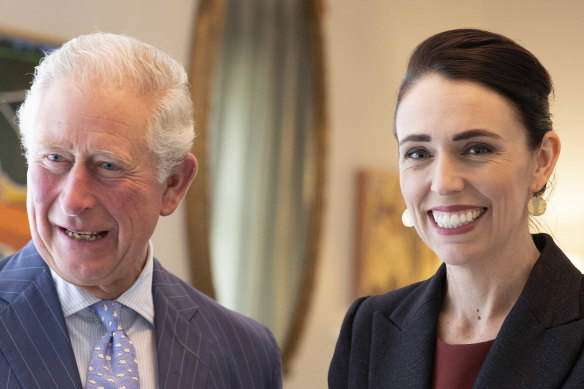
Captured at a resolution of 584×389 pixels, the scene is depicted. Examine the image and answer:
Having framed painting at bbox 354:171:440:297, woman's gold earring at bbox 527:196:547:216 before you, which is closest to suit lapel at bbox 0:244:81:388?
woman's gold earring at bbox 527:196:547:216

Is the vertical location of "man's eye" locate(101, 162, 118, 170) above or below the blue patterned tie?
above

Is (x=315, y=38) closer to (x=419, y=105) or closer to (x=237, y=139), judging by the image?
(x=237, y=139)

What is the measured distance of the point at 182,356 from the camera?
6.53 ft

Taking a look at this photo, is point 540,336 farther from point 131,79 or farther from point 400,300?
point 131,79

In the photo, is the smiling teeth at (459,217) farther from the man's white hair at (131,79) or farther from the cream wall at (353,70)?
the cream wall at (353,70)

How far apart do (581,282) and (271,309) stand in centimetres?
300

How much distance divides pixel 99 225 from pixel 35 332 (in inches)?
11.0

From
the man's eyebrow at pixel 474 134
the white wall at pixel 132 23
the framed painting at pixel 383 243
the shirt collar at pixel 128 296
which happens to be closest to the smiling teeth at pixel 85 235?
the shirt collar at pixel 128 296

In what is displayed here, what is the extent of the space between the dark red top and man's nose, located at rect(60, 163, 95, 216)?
0.92m

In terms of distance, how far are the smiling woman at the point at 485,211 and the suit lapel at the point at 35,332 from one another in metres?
0.79

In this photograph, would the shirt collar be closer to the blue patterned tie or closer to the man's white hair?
the blue patterned tie

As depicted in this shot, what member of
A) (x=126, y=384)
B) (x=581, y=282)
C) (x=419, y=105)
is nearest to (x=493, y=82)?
(x=419, y=105)

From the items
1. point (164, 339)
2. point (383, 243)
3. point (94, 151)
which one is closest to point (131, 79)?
point (94, 151)

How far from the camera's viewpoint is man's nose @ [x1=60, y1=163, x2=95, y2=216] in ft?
5.78
